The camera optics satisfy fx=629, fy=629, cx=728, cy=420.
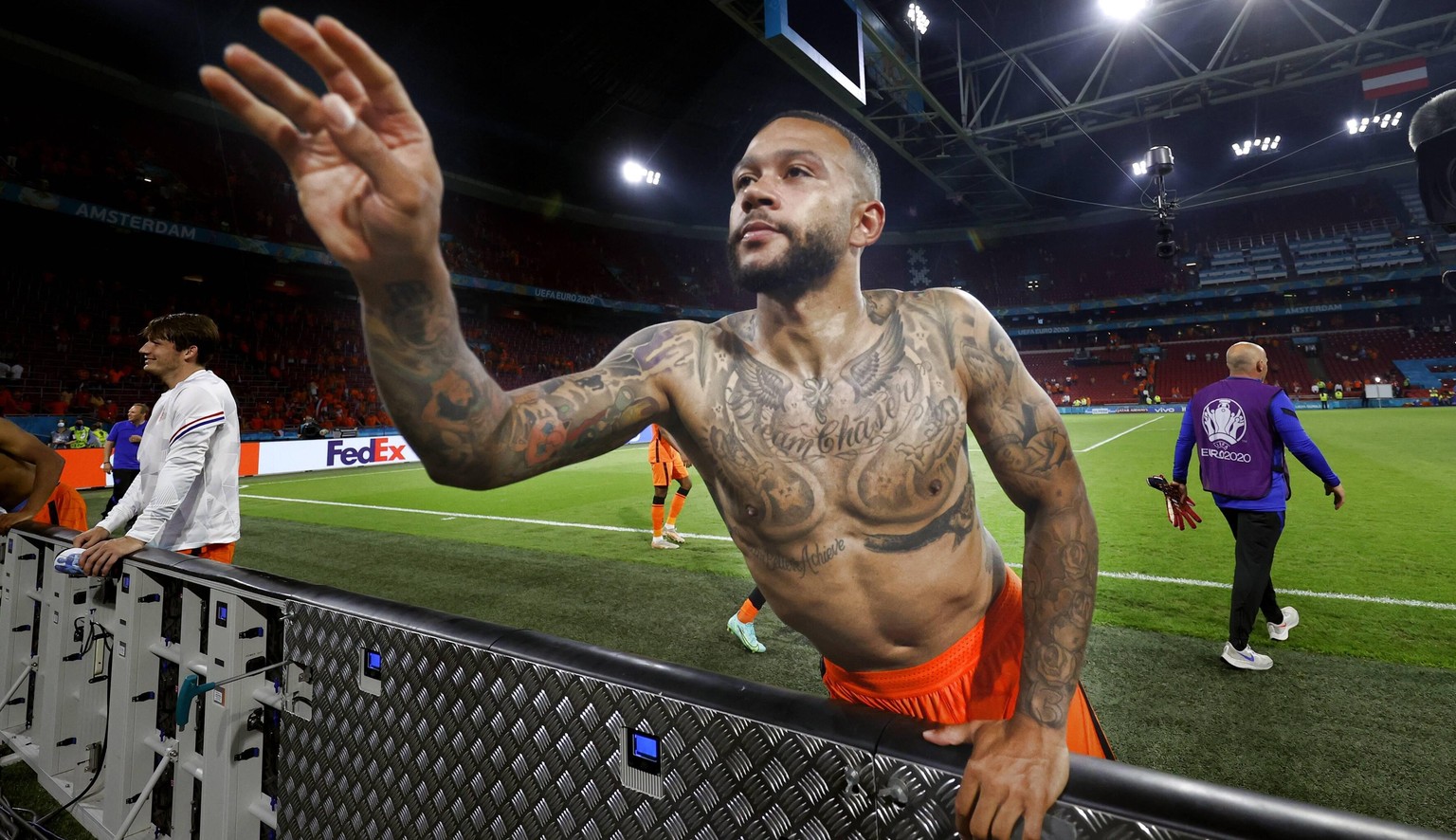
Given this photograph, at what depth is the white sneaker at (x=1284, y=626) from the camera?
4121mm

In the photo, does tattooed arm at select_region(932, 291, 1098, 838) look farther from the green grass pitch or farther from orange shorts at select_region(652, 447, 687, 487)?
orange shorts at select_region(652, 447, 687, 487)

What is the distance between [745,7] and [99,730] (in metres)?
13.5

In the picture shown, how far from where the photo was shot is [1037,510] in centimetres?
146

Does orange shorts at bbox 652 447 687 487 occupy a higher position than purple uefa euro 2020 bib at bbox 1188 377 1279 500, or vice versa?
purple uefa euro 2020 bib at bbox 1188 377 1279 500

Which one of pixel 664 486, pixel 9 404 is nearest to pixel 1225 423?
pixel 664 486

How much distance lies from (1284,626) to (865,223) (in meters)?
4.62

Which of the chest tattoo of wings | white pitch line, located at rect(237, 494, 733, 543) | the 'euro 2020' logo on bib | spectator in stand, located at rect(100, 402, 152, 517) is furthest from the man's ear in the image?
spectator in stand, located at rect(100, 402, 152, 517)

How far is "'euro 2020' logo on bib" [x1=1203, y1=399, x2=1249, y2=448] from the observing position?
4.06 m

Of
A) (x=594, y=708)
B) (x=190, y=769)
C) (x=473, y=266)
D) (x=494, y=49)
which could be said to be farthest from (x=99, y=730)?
(x=473, y=266)

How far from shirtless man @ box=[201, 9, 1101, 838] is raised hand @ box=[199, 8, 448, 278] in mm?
284

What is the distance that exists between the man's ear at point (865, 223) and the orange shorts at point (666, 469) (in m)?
6.29

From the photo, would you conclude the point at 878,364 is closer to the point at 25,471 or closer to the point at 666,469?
the point at 25,471

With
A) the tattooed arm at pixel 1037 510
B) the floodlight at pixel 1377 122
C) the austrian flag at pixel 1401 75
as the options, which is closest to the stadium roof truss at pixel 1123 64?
the austrian flag at pixel 1401 75

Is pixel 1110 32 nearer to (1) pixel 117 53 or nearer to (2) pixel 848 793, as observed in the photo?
(2) pixel 848 793
